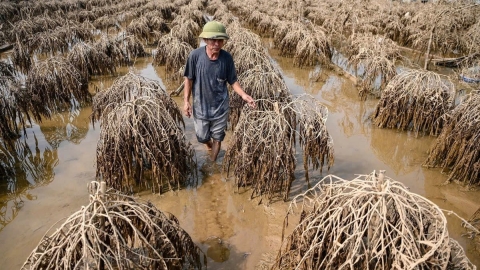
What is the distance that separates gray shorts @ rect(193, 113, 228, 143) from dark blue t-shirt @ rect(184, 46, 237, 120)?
8cm

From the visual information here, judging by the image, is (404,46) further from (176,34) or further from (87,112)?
(87,112)

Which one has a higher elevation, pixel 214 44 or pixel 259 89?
pixel 214 44

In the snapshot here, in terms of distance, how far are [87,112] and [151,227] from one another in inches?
229

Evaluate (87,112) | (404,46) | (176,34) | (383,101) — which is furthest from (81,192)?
(404,46)

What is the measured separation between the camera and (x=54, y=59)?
7.69 meters

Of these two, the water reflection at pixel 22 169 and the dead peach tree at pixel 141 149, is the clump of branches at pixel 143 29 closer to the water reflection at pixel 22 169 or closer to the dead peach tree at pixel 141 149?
the water reflection at pixel 22 169

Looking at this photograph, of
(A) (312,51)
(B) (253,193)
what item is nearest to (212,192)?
(B) (253,193)

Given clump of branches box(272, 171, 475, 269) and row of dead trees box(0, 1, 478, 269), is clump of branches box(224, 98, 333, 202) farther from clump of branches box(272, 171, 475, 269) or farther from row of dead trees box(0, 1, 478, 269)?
clump of branches box(272, 171, 475, 269)

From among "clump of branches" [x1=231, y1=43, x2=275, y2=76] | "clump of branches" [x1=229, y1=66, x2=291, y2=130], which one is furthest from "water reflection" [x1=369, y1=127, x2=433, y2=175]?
"clump of branches" [x1=231, y1=43, x2=275, y2=76]

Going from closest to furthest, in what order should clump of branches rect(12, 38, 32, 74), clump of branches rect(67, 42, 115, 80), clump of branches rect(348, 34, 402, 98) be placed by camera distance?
clump of branches rect(348, 34, 402, 98) → clump of branches rect(67, 42, 115, 80) → clump of branches rect(12, 38, 32, 74)

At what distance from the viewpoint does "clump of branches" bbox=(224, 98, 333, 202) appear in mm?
4266

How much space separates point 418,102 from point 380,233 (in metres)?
4.58

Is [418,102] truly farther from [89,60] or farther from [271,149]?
[89,60]

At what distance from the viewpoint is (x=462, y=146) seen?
15.6 feet
